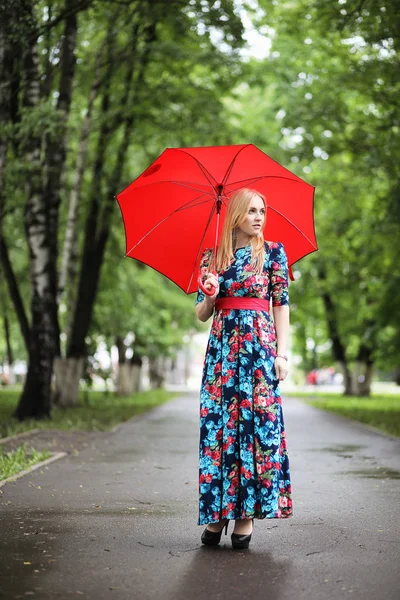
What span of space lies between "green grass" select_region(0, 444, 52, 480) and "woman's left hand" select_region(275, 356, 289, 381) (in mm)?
3685

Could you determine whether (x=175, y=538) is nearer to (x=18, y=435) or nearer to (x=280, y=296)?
(x=280, y=296)

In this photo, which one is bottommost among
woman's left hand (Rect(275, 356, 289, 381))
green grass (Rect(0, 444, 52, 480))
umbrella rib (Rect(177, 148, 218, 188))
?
green grass (Rect(0, 444, 52, 480))

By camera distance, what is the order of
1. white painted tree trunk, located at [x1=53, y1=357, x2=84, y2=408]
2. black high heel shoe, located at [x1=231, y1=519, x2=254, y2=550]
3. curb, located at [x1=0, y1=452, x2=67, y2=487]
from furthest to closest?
white painted tree trunk, located at [x1=53, y1=357, x2=84, y2=408]
curb, located at [x1=0, y1=452, x2=67, y2=487]
black high heel shoe, located at [x1=231, y1=519, x2=254, y2=550]

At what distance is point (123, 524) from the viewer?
624 cm

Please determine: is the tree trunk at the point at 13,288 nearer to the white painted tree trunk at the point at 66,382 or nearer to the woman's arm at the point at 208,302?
the white painted tree trunk at the point at 66,382

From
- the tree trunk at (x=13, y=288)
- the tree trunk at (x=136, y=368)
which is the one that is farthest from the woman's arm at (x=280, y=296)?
the tree trunk at (x=136, y=368)

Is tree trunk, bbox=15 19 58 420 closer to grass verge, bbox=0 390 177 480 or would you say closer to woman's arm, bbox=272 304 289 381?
grass verge, bbox=0 390 177 480

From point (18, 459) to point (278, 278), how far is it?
5.03 meters

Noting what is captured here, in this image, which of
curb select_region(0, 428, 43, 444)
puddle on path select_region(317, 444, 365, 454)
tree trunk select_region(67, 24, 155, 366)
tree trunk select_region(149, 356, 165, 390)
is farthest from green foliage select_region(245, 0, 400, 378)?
tree trunk select_region(149, 356, 165, 390)

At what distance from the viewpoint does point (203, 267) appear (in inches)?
226

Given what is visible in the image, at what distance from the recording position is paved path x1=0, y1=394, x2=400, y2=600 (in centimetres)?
444

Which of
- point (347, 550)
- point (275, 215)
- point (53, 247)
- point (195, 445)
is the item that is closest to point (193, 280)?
point (275, 215)

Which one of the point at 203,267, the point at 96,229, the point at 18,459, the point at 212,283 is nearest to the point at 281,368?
the point at 212,283

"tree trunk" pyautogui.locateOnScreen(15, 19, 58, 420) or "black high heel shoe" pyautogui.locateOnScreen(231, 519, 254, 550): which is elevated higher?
"tree trunk" pyautogui.locateOnScreen(15, 19, 58, 420)
